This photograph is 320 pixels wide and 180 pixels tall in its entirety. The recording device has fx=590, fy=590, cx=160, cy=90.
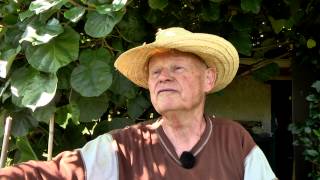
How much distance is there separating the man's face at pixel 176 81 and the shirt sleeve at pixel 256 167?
245 millimetres

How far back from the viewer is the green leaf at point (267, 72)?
328 centimetres

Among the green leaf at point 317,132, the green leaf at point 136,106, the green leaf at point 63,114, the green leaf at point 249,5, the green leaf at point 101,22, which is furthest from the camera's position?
the green leaf at point 317,132

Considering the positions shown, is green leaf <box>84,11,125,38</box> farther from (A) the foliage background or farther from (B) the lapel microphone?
(B) the lapel microphone

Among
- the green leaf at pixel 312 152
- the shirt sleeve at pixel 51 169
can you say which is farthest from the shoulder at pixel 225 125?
the green leaf at pixel 312 152

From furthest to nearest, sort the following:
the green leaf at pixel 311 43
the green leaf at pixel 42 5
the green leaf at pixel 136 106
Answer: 1. the green leaf at pixel 311 43
2. the green leaf at pixel 136 106
3. the green leaf at pixel 42 5

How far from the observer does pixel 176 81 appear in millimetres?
1929

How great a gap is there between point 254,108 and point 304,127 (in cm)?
70

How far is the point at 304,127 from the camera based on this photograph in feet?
10.2

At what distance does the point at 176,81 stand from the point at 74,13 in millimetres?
605

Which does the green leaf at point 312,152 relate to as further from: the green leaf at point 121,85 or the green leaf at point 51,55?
the green leaf at point 51,55

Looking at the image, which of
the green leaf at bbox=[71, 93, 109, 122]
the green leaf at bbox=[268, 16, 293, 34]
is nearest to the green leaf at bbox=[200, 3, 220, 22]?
the green leaf at bbox=[268, 16, 293, 34]

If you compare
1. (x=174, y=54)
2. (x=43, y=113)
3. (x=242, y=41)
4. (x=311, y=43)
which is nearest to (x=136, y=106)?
(x=43, y=113)

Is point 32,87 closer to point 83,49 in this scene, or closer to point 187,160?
point 83,49

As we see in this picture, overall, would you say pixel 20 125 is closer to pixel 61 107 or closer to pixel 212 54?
pixel 61 107
